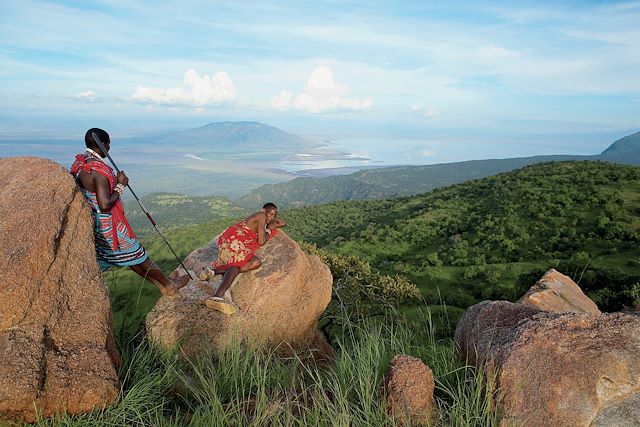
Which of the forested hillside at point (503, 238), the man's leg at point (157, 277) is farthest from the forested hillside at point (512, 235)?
the man's leg at point (157, 277)

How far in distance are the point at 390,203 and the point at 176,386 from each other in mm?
72633

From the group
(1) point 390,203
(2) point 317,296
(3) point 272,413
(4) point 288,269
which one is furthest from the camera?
(1) point 390,203

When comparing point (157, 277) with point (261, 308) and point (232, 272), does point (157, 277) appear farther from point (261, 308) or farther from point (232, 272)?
point (261, 308)

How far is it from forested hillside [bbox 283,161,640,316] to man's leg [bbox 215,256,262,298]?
59.5ft

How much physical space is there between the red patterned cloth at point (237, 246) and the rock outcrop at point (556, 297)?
5.36m

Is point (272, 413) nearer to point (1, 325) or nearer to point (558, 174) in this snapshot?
point (1, 325)

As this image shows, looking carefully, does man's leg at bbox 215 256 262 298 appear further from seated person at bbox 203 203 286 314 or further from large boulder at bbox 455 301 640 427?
large boulder at bbox 455 301 640 427

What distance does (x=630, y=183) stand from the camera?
4834cm

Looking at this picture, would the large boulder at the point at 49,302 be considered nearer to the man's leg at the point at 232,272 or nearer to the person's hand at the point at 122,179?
the person's hand at the point at 122,179

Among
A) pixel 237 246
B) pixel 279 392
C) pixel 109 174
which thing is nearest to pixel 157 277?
pixel 237 246

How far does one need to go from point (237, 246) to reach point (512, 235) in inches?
1543

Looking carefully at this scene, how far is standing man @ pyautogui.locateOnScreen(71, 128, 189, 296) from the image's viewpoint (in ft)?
21.6

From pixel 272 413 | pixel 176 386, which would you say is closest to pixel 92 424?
pixel 176 386

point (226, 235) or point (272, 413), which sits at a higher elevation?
point (226, 235)
